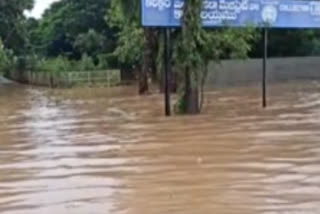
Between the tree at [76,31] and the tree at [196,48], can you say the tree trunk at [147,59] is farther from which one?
the tree at [76,31]

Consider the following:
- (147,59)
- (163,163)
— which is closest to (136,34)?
(147,59)

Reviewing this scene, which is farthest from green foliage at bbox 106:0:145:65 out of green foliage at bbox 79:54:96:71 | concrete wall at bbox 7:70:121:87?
green foliage at bbox 79:54:96:71

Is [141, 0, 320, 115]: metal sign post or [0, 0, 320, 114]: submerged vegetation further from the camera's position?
[0, 0, 320, 114]: submerged vegetation

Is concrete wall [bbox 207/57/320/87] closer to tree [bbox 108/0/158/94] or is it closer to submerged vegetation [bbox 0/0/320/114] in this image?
submerged vegetation [bbox 0/0/320/114]

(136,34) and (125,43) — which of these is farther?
(125,43)

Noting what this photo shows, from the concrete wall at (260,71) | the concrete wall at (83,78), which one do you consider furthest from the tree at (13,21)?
the concrete wall at (260,71)

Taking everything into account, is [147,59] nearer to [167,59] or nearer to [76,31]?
[167,59]

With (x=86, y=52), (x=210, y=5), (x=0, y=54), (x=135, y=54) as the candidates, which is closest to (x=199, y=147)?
(x=210, y=5)

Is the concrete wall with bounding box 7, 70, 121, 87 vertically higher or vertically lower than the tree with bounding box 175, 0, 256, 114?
lower

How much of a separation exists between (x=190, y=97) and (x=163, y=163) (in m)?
9.32

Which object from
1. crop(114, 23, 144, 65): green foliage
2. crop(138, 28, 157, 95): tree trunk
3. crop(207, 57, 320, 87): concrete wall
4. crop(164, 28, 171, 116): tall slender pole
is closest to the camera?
crop(164, 28, 171, 116): tall slender pole

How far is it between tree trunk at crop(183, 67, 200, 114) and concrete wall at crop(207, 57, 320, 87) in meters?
18.1

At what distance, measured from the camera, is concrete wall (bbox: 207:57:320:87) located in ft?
136

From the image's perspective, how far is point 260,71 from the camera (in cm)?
4341
